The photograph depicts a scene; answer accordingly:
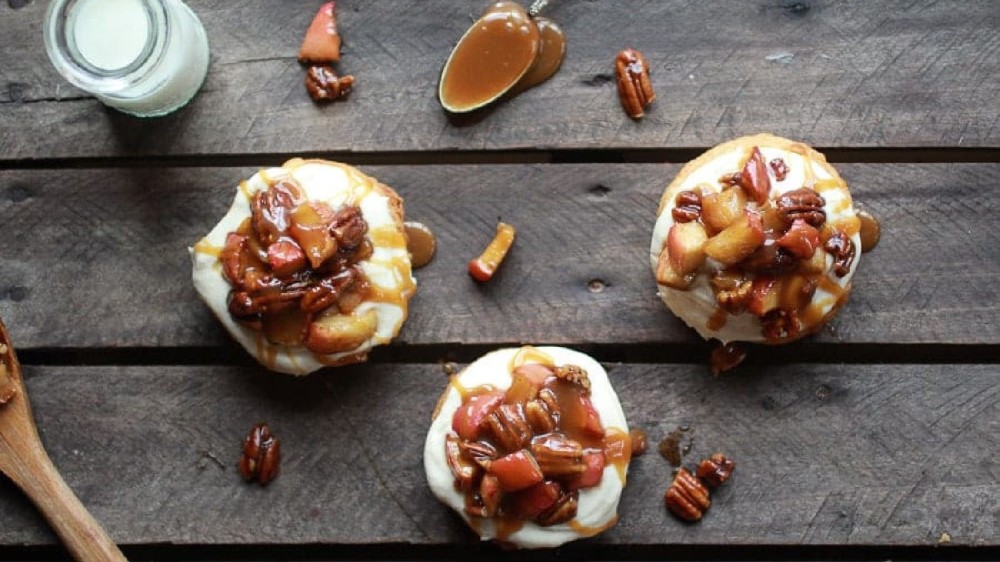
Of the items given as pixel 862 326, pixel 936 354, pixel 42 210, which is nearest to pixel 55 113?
pixel 42 210

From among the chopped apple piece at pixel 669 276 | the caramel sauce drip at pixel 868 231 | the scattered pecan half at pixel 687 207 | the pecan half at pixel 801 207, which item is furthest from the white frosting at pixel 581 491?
the caramel sauce drip at pixel 868 231

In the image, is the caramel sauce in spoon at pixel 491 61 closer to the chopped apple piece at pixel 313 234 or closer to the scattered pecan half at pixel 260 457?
the chopped apple piece at pixel 313 234

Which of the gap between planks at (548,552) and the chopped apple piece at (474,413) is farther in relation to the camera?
the gap between planks at (548,552)

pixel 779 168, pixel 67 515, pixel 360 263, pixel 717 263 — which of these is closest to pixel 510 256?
pixel 360 263

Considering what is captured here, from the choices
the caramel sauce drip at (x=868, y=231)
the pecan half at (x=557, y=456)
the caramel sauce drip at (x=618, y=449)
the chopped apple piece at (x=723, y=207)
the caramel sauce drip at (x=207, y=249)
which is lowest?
the caramel sauce drip at (x=618, y=449)

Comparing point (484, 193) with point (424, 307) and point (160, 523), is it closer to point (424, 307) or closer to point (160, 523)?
point (424, 307)

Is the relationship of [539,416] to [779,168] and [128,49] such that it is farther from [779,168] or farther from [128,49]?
[128,49]

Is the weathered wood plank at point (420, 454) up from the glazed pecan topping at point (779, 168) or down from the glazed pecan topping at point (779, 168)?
down
